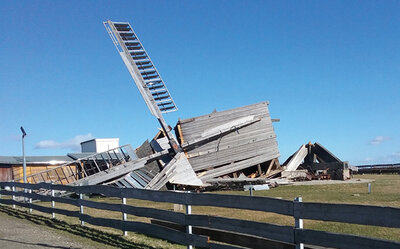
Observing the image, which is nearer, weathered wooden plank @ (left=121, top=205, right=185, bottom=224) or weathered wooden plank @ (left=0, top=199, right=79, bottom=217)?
weathered wooden plank @ (left=121, top=205, right=185, bottom=224)

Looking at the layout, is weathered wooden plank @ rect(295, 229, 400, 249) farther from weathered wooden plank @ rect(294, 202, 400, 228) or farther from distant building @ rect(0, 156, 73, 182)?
distant building @ rect(0, 156, 73, 182)

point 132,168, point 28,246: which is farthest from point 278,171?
point 28,246

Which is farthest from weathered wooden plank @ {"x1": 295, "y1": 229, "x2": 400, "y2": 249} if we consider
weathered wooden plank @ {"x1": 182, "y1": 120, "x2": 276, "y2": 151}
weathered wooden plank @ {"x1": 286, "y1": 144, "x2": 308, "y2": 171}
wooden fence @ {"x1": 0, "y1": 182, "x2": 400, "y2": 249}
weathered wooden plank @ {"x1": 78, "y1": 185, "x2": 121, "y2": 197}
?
weathered wooden plank @ {"x1": 286, "y1": 144, "x2": 308, "y2": 171}

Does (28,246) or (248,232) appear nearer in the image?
(248,232)

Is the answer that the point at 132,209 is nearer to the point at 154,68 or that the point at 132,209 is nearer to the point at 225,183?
the point at 225,183

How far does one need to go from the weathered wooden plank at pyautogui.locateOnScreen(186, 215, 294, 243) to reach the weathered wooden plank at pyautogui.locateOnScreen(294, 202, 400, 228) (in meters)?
0.41

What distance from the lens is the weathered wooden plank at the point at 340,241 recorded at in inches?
224

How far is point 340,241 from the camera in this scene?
6.21m

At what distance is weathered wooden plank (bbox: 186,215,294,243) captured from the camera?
7.07 metres

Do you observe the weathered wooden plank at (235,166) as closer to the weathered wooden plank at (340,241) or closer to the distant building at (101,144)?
the distant building at (101,144)

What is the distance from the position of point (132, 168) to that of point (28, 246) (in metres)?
18.3

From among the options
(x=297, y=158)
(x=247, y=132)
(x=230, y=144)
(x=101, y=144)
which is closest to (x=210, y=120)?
(x=230, y=144)

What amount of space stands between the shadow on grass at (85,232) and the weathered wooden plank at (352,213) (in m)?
4.05

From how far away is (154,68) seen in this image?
108 feet
